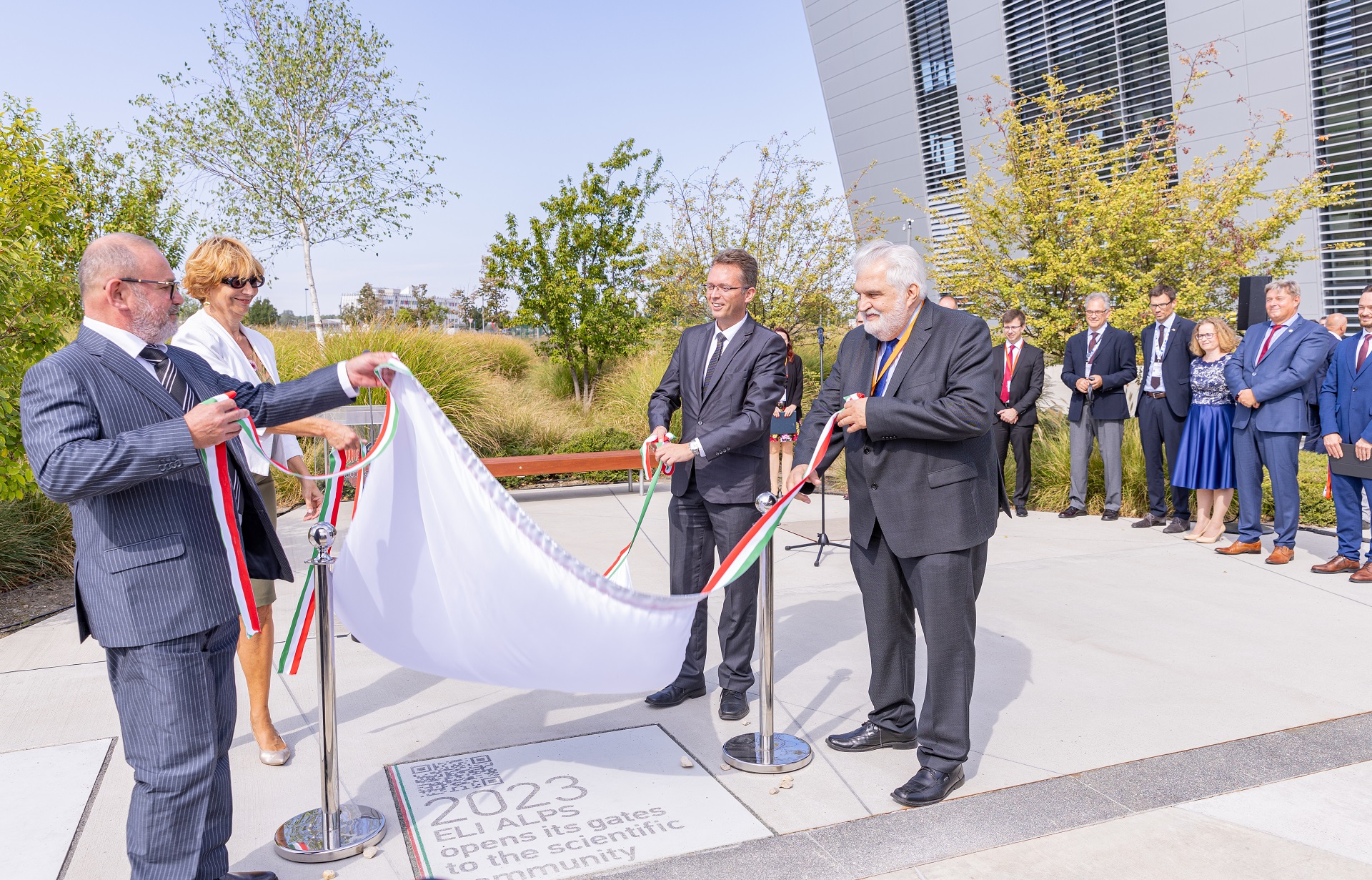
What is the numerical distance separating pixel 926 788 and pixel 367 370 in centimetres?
253

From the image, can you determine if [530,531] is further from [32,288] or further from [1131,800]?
[32,288]

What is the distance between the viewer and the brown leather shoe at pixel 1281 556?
23.6 ft

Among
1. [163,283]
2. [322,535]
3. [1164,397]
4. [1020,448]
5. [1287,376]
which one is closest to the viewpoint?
[163,283]

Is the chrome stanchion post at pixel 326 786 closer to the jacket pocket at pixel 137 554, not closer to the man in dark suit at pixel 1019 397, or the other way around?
the jacket pocket at pixel 137 554

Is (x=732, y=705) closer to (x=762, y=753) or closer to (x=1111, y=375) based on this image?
(x=762, y=753)

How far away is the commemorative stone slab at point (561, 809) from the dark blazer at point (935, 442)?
4.19 feet

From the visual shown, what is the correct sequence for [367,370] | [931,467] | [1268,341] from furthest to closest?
[1268,341] < [931,467] < [367,370]

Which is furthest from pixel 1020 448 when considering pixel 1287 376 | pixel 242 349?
pixel 242 349

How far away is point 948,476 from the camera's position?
353 cm

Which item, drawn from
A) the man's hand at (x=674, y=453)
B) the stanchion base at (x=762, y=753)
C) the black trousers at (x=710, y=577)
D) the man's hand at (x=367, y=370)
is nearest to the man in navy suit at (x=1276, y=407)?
the black trousers at (x=710, y=577)

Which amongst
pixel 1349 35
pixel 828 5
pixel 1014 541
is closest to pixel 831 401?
pixel 1014 541

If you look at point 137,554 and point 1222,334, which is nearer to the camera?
point 137,554

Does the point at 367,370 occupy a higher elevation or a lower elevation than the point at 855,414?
higher

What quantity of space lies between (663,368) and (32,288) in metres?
9.92
